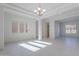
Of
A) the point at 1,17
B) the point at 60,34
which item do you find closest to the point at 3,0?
the point at 1,17

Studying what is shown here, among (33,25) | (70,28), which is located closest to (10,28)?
(33,25)

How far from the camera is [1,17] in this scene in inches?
200

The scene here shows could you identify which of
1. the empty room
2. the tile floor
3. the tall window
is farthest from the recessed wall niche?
the tall window

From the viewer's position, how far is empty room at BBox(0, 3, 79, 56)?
19.1 feet

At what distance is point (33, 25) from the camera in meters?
11.5

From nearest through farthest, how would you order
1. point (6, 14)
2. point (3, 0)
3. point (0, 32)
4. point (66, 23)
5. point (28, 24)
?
point (3, 0)
point (0, 32)
point (6, 14)
point (28, 24)
point (66, 23)

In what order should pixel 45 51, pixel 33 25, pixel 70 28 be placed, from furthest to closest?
pixel 70 28, pixel 33 25, pixel 45 51

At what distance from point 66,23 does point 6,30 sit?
10660 millimetres

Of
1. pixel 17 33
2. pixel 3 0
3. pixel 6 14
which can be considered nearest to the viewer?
pixel 3 0

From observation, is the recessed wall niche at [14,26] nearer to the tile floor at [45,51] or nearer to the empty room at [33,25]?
the empty room at [33,25]

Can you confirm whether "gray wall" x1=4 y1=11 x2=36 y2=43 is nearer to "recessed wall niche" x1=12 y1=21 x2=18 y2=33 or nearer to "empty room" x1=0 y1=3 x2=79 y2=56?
"empty room" x1=0 y1=3 x2=79 y2=56

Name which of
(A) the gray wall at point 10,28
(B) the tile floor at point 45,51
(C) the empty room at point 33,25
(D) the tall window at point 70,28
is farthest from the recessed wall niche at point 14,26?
(D) the tall window at point 70,28

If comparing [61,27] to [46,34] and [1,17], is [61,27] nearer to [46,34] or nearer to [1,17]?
[46,34]

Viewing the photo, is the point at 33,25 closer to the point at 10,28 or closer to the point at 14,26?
the point at 14,26
